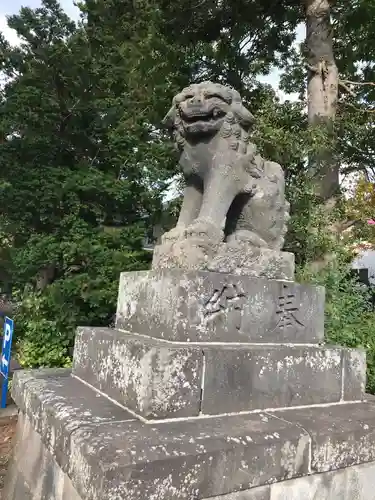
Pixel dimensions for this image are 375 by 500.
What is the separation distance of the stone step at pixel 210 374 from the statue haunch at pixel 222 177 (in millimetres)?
554

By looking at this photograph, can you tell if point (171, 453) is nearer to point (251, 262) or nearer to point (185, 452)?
point (185, 452)

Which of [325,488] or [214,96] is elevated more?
[214,96]

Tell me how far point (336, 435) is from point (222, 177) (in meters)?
1.34

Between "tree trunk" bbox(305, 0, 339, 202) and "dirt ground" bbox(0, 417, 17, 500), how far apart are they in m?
5.56

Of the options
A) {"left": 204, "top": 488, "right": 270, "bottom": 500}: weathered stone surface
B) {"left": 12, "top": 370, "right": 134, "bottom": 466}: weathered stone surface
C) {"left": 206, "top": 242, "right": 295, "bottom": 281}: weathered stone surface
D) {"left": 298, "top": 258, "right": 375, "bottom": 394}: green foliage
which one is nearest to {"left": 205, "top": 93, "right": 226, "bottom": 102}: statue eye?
{"left": 206, "top": 242, "right": 295, "bottom": 281}: weathered stone surface

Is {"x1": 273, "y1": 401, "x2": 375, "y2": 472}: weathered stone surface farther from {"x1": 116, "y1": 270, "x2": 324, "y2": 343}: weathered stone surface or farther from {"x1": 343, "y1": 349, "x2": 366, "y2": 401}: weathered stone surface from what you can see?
{"x1": 116, "y1": 270, "x2": 324, "y2": 343}: weathered stone surface

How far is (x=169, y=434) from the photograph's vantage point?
162 centimetres

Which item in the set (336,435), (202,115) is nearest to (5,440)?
(336,435)

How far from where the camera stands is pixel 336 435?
1931 millimetres

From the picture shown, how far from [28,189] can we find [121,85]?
3.57 m

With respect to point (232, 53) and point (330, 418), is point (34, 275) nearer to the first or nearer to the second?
point (330, 418)

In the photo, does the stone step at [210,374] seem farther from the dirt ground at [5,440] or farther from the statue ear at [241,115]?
the dirt ground at [5,440]

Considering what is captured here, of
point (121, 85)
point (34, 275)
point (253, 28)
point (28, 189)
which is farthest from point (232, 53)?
point (34, 275)

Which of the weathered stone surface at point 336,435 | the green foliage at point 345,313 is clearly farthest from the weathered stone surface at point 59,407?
the green foliage at point 345,313
